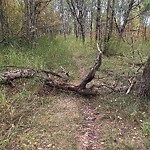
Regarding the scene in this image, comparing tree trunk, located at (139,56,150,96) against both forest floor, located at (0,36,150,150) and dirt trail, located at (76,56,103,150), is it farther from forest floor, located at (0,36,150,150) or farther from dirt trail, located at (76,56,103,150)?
dirt trail, located at (76,56,103,150)

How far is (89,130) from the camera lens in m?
4.41

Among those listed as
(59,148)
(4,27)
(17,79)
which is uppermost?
(4,27)

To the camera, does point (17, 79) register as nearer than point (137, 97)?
No

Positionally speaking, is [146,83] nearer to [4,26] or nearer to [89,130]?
[89,130]

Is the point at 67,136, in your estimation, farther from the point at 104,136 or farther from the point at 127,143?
the point at 127,143

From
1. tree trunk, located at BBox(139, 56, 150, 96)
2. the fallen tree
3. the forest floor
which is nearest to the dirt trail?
the forest floor

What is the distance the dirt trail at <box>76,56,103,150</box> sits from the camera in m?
3.94

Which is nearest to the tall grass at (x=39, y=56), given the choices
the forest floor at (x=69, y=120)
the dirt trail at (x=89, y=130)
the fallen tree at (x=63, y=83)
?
the fallen tree at (x=63, y=83)

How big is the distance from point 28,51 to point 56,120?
4899mm

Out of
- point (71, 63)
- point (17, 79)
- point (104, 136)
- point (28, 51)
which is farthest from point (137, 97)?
point (28, 51)

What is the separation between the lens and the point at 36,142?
3969mm

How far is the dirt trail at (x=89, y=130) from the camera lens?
3.94 m

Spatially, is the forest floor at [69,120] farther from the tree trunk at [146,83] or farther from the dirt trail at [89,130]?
the tree trunk at [146,83]

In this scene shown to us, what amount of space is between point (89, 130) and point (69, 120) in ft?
1.46
